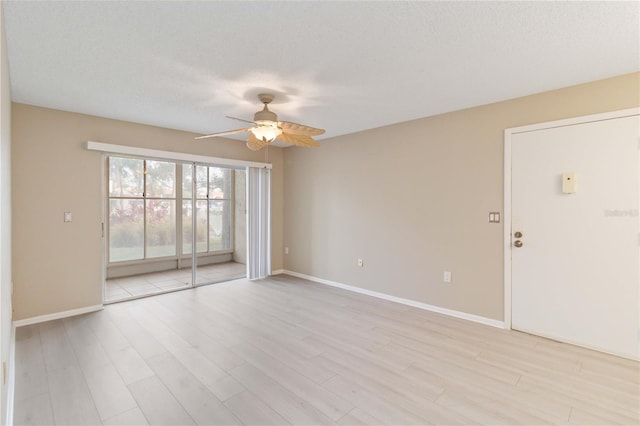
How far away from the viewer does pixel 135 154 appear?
13.2 ft

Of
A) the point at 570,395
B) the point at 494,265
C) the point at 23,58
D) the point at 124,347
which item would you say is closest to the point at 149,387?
the point at 124,347

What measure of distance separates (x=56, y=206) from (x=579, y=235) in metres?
5.58

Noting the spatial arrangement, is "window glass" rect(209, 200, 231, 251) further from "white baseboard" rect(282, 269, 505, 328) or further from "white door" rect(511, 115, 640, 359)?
"white door" rect(511, 115, 640, 359)

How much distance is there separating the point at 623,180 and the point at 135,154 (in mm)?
5338

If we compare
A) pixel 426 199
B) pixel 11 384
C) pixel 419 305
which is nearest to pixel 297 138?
pixel 426 199

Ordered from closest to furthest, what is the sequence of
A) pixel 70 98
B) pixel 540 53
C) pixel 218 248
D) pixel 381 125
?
1. pixel 540 53
2. pixel 70 98
3. pixel 381 125
4. pixel 218 248

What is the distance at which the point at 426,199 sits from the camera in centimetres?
382

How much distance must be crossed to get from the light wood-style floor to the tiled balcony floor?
3.19 feet

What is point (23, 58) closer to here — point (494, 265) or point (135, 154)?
point (135, 154)

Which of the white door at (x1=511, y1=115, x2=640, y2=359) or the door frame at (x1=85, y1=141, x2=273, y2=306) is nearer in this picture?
the white door at (x1=511, y1=115, x2=640, y2=359)

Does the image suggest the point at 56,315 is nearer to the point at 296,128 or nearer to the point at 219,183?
the point at 296,128

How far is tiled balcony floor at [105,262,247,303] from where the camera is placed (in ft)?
14.9

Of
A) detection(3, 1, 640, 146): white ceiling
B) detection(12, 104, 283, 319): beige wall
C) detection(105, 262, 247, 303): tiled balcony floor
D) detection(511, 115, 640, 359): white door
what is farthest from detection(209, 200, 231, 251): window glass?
detection(511, 115, 640, 359): white door

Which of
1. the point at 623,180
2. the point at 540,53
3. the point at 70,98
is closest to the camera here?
the point at 540,53
